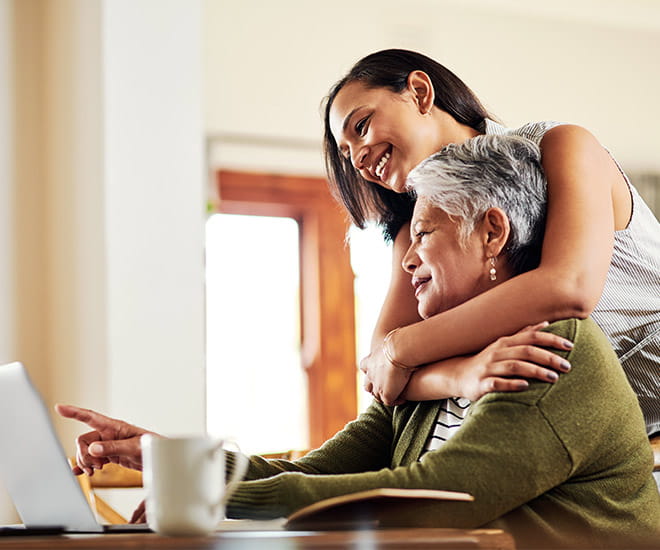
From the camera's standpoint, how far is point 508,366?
1223mm

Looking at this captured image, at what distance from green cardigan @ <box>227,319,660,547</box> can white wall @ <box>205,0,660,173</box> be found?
160 inches

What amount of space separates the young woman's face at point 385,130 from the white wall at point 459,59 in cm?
312

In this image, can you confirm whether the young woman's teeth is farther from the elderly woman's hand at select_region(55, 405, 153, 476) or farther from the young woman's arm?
the elderly woman's hand at select_region(55, 405, 153, 476)

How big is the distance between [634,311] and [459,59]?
399 cm

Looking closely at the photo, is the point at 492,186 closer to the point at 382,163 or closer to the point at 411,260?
the point at 411,260

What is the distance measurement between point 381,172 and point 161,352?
5.67ft

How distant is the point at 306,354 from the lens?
212 inches

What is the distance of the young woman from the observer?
4.73ft

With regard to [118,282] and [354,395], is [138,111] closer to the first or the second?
[118,282]

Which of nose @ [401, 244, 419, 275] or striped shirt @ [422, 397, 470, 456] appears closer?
striped shirt @ [422, 397, 470, 456]

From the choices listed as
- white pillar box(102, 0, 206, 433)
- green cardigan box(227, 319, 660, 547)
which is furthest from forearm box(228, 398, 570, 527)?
white pillar box(102, 0, 206, 433)

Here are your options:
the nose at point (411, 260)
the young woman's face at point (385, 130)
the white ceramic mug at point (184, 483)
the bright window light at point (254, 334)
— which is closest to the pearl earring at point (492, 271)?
the nose at point (411, 260)

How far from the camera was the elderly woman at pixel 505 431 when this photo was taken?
1130 millimetres

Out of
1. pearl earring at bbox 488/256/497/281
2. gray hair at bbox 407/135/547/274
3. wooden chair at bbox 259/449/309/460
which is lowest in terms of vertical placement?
wooden chair at bbox 259/449/309/460
